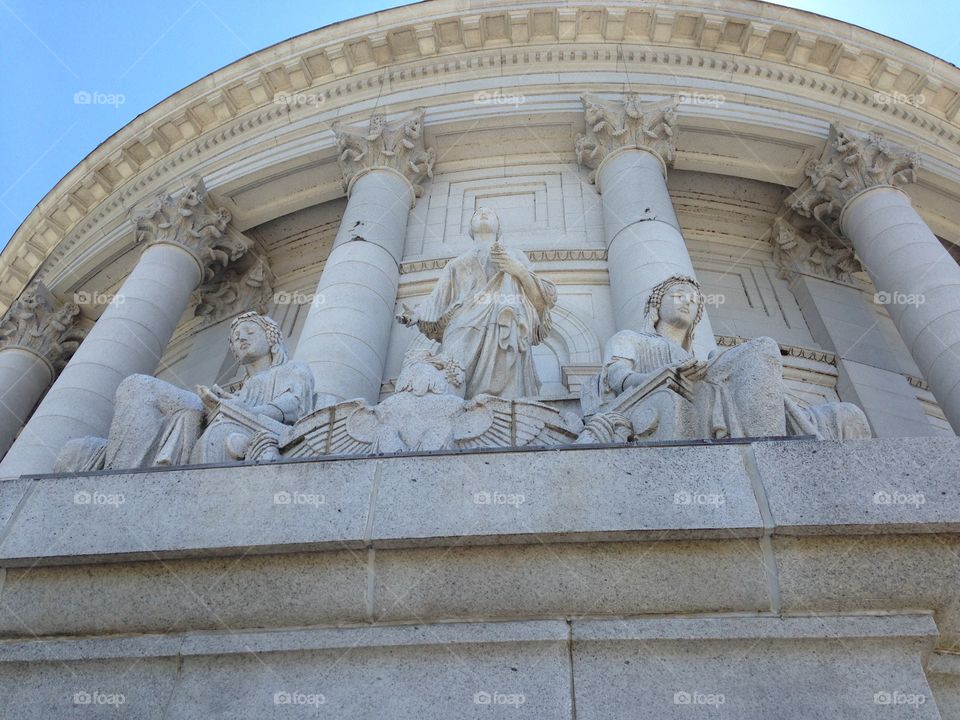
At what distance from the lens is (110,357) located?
1462 centimetres

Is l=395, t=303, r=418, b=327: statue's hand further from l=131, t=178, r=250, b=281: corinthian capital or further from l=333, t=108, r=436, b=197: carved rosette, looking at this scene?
l=131, t=178, r=250, b=281: corinthian capital

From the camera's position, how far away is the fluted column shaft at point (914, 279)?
12.4 m

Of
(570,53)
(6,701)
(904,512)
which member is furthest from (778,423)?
(570,53)

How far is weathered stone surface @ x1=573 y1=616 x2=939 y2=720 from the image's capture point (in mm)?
3951

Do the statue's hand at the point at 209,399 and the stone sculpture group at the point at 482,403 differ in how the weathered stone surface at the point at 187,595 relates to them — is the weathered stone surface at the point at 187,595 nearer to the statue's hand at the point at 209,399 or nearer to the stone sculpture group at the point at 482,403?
the stone sculpture group at the point at 482,403

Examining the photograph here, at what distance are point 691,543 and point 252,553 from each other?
245cm

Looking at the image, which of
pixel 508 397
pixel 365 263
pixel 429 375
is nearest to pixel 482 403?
pixel 429 375

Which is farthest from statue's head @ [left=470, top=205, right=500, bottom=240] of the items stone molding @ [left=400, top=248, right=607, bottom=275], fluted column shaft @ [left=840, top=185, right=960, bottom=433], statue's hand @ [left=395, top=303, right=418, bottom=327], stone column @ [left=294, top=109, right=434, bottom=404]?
fluted column shaft @ [left=840, top=185, right=960, bottom=433]

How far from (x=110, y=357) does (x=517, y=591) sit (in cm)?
1245

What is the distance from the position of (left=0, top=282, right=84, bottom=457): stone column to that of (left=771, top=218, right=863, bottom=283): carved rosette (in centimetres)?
1731

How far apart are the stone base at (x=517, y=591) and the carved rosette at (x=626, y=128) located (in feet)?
41.7

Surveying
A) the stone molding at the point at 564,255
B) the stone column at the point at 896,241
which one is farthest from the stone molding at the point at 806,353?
the stone molding at the point at 564,255

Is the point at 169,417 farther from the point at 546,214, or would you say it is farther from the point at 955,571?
the point at 546,214

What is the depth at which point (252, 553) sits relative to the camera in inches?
179
